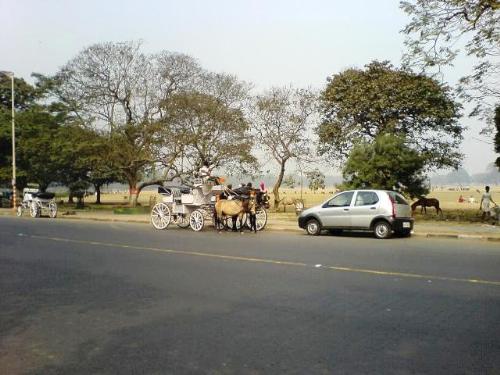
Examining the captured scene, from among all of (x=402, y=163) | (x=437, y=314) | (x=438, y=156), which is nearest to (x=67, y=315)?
(x=437, y=314)

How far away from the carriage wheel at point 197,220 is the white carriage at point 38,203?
46.0 feet

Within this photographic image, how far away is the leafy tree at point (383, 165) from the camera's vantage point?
990 inches

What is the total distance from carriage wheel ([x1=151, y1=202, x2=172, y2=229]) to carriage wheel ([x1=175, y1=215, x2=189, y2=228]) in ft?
1.93

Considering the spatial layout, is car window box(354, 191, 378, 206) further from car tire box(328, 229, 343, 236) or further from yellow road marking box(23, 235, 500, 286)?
yellow road marking box(23, 235, 500, 286)

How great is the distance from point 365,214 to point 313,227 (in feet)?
7.19

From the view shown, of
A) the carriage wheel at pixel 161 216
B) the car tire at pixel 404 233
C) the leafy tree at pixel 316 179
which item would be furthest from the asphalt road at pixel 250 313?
the leafy tree at pixel 316 179

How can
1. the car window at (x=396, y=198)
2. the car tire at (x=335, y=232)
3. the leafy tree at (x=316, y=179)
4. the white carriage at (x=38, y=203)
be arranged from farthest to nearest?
the leafy tree at (x=316, y=179), the white carriage at (x=38, y=203), the car tire at (x=335, y=232), the car window at (x=396, y=198)

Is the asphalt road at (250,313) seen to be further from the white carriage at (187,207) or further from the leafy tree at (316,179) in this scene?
the leafy tree at (316,179)

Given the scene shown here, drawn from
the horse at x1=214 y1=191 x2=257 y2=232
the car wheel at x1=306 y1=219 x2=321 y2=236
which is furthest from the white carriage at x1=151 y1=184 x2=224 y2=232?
the car wheel at x1=306 y1=219 x2=321 y2=236

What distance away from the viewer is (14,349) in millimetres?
5320

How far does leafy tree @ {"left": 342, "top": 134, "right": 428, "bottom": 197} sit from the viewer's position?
25141 millimetres

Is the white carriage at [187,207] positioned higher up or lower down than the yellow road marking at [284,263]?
higher up

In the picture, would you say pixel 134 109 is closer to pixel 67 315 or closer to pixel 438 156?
pixel 438 156

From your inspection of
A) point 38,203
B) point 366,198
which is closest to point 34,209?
point 38,203
